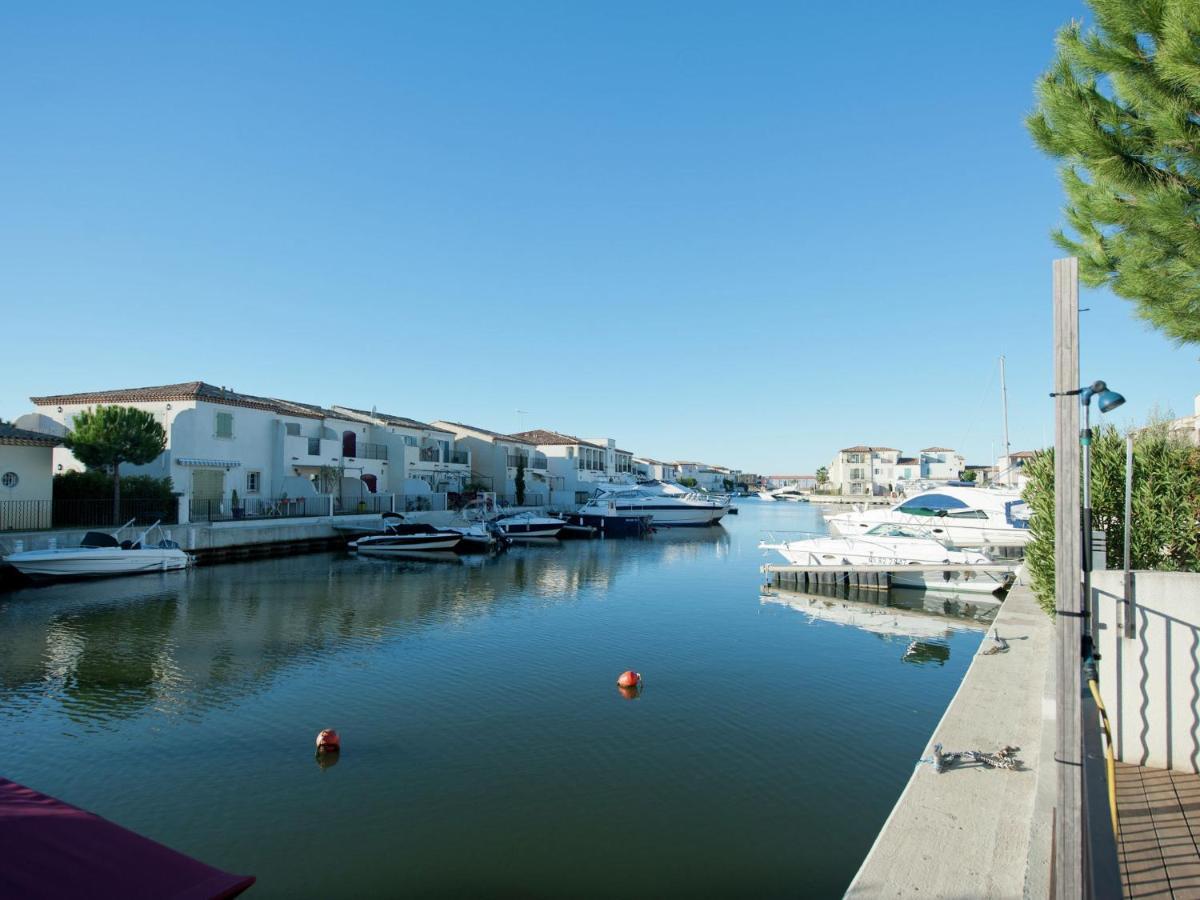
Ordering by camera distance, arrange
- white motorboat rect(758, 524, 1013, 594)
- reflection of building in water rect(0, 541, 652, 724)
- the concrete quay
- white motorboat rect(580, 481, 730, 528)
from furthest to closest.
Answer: white motorboat rect(580, 481, 730, 528), white motorboat rect(758, 524, 1013, 594), reflection of building in water rect(0, 541, 652, 724), the concrete quay

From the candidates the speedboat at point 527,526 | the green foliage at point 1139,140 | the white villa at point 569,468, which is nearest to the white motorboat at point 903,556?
the green foliage at point 1139,140

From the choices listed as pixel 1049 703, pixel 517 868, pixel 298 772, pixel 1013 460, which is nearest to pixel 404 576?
pixel 298 772

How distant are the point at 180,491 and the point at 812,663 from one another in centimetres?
3230

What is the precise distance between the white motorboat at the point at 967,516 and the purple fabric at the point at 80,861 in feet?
93.0

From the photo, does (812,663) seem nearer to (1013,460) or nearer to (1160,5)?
(1160,5)

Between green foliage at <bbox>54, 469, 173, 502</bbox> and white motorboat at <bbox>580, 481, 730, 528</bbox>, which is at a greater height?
green foliage at <bbox>54, 469, 173, 502</bbox>

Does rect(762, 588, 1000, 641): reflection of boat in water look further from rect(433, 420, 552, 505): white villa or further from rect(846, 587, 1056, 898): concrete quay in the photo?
rect(433, 420, 552, 505): white villa

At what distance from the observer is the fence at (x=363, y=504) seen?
44347mm

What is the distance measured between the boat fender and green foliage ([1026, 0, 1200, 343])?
947cm

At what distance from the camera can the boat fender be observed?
13219 mm

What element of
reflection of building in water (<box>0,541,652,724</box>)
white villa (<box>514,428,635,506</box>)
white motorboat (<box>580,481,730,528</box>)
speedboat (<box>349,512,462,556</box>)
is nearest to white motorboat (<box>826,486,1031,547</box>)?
reflection of building in water (<box>0,541,652,724</box>)

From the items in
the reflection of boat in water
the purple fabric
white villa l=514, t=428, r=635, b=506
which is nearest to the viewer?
the purple fabric

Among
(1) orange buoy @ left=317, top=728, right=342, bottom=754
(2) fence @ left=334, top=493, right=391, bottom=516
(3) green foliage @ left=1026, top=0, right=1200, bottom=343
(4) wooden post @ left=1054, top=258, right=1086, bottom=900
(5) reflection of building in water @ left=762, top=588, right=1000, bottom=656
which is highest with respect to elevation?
(3) green foliage @ left=1026, top=0, right=1200, bottom=343

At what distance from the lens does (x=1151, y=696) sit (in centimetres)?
636
